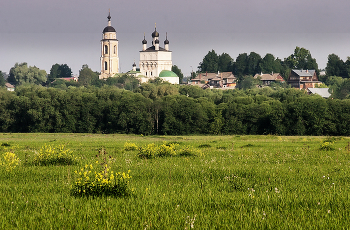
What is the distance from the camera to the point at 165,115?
3216 inches

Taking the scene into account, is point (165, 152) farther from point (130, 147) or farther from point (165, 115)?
point (165, 115)

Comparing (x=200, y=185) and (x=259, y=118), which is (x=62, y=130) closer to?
(x=259, y=118)

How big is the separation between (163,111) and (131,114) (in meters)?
5.56

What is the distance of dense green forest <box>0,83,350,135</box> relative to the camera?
75.3 meters

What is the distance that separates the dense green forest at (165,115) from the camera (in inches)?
2965

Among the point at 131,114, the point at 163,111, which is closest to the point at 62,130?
the point at 131,114

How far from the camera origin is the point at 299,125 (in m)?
73.8

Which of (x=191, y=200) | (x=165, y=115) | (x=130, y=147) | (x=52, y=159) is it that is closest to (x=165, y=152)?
(x=52, y=159)

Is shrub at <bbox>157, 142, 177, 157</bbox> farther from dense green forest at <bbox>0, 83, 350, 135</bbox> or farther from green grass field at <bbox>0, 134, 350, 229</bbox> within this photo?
dense green forest at <bbox>0, 83, 350, 135</bbox>

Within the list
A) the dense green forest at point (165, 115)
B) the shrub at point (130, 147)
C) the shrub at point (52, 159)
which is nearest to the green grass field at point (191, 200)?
the shrub at point (52, 159)

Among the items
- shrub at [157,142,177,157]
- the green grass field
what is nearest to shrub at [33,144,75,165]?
the green grass field

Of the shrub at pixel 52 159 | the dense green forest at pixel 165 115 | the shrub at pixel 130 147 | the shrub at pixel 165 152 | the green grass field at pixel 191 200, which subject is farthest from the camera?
the dense green forest at pixel 165 115

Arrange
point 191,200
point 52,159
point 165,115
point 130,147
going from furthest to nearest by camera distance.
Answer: point 165,115 → point 130,147 → point 52,159 → point 191,200

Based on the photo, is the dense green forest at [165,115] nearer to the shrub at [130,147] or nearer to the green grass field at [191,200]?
the shrub at [130,147]
